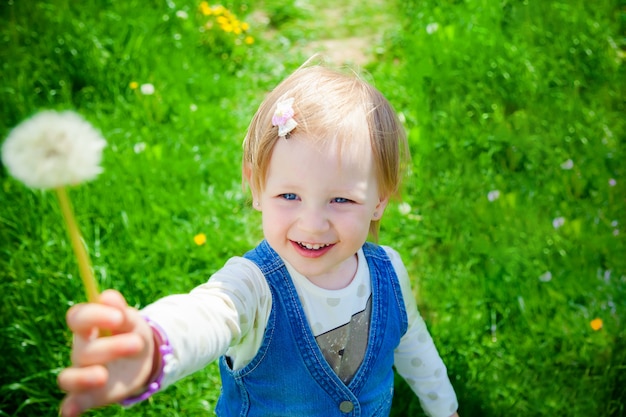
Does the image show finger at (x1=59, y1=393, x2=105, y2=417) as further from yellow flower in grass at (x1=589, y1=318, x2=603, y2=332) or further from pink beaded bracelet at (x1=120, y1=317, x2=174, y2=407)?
yellow flower in grass at (x1=589, y1=318, x2=603, y2=332)

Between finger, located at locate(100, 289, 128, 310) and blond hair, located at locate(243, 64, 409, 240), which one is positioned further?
blond hair, located at locate(243, 64, 409, 240)

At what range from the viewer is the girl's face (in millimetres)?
1536

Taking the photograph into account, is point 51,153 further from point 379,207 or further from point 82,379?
point 379,207

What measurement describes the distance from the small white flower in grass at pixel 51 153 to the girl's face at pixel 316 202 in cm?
64

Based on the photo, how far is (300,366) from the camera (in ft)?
5.49

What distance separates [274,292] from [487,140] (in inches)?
69.3

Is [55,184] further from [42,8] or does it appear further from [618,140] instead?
[42,8]

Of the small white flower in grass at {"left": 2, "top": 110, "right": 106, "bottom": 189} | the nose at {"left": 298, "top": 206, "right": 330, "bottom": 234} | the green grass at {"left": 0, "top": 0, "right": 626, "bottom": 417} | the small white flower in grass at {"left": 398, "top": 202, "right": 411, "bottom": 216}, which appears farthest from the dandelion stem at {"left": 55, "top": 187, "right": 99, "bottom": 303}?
the small white flower in grass at {"left": 398, "top": 202, "right": 411, "bottom": 216}

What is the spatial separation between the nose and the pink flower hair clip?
168 mm

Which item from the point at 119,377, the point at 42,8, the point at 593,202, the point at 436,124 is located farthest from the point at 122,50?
the point at 119,377

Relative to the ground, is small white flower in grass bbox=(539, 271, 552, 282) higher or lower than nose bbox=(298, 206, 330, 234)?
lower

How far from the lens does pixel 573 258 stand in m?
2.62

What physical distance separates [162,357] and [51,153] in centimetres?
36

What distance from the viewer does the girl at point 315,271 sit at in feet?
5.06
